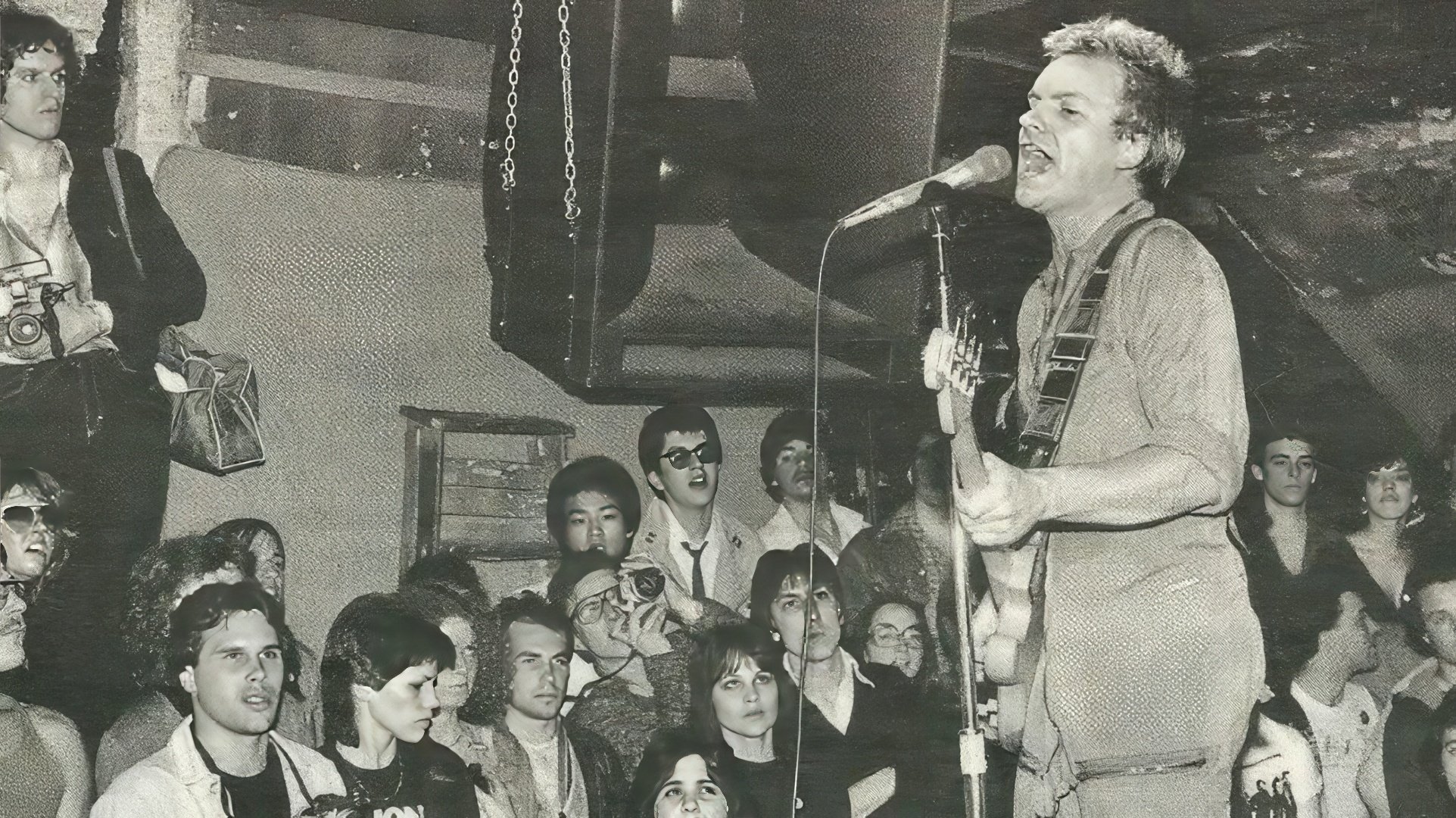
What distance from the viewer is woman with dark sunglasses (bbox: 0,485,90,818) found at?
11.3 ft

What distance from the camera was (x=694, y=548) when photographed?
367 centimetres

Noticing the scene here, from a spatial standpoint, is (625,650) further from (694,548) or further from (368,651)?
(368,651)

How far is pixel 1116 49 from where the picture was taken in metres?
3.70

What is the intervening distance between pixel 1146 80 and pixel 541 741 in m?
2.18

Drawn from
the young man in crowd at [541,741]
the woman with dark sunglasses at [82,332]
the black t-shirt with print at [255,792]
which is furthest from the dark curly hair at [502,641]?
the woman with dark sunglasses at [82,332]

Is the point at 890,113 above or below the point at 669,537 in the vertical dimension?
above

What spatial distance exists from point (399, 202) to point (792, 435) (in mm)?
1122

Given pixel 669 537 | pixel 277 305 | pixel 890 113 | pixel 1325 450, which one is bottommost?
pixel 669 537

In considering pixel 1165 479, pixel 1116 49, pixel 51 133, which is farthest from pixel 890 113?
pixel 51 133

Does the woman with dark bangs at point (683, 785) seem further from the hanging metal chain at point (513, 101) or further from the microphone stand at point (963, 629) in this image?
the hanging metal chain at point (513, 101)

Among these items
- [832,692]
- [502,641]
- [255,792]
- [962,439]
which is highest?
[962,439]

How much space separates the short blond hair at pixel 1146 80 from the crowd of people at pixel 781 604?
1 centimetres

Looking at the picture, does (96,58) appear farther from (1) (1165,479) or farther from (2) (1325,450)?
(2) (1325,450)

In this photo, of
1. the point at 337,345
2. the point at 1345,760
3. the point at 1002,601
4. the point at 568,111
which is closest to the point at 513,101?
the point at 568,111
